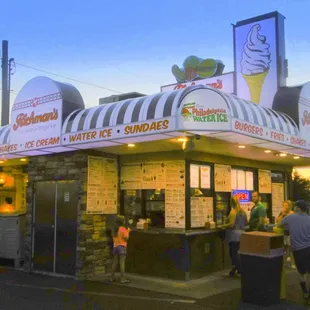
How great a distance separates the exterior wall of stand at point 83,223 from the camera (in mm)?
10008

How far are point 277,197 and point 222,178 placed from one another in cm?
368

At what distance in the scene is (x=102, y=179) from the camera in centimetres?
1059

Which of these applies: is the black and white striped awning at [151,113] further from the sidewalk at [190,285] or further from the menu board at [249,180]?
the sidewalk at [190,285]

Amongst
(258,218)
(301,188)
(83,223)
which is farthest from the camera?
(301,188)

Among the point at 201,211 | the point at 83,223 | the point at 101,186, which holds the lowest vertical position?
the point at 83,223

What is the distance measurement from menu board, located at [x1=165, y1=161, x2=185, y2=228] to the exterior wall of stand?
5.26 ft

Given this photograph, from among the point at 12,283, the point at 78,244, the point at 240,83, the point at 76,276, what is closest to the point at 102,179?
the point at 78,244

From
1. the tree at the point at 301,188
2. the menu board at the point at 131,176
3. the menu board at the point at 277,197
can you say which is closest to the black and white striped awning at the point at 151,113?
the menu board at the point at 131,176

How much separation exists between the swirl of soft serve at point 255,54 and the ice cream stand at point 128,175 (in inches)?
15.4

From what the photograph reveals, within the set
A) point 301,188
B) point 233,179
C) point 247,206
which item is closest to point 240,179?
point 233,179

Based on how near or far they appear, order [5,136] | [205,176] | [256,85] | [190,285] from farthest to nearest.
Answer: [256,85]
[5,136]
[205,176]
[190,285]

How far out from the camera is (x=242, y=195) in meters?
12.5

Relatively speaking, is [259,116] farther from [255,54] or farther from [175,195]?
[255,54]

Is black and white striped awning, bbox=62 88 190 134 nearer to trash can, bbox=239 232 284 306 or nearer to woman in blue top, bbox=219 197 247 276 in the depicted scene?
trash can, bbox=239 232 284 306
